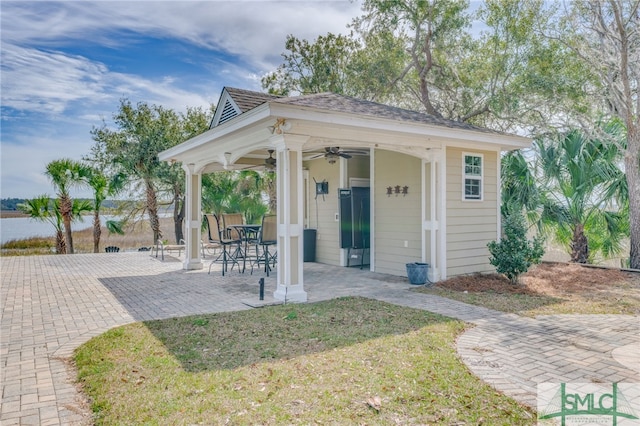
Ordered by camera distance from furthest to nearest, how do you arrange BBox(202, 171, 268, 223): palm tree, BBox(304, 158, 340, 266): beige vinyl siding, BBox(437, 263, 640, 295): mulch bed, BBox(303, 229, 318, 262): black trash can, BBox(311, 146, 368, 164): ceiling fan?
1. BBox(202, 171, 268, 223): palm tree
2. BBox(303, 229, 318, 262): black trash can
3. BBox(304, 158, 340, 266): beige vinyl siding
4. BBox(311, 146, 368, 164): ceiling fan
5. BBox(437, 263, 640, 295): mulch bed

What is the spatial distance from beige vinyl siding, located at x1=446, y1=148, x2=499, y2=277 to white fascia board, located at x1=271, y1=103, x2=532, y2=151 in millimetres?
346

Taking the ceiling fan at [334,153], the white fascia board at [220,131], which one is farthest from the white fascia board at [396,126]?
the ceiling fan at [334,153]

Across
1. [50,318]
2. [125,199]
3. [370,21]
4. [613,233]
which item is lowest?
[50,318]

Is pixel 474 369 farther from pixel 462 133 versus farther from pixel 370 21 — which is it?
pixel 370 21

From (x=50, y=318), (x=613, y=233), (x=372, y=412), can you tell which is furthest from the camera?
(x=613, y=233)

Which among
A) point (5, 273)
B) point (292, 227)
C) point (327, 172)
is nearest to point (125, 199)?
point (5, 273)

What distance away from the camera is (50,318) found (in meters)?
5.03

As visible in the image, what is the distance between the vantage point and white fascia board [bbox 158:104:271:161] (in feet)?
17.6

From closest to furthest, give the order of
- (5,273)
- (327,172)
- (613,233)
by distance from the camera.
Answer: (5,273), (613,233), (327,172)

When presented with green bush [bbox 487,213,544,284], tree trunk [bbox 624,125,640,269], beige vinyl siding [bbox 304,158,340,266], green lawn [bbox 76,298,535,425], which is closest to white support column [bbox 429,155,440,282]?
green bush [bbox 487,213,544,284]

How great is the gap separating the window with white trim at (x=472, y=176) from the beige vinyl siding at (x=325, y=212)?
3.09m

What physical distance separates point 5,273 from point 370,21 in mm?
12535

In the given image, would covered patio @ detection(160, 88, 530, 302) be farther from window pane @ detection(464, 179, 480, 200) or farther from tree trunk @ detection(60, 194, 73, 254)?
tree trunk @ detection(60, 194, 73, 254)

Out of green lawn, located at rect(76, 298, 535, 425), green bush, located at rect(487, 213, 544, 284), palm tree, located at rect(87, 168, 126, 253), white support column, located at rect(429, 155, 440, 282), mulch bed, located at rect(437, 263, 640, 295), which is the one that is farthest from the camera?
palm tree, located at rect(87, 168, 126, 253)
